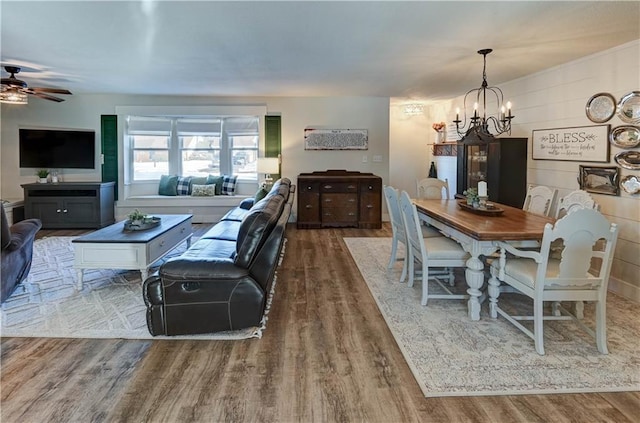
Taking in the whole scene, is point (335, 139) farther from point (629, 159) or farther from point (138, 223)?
point (629, 159)

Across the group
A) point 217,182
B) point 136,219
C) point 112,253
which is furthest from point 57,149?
point 112,253

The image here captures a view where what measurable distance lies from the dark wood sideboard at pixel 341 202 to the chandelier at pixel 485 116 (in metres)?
1.78

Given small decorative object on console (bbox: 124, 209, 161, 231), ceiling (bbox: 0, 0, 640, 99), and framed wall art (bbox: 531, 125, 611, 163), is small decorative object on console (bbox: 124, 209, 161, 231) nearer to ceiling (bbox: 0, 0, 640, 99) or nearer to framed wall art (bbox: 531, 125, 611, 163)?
ceiling (bbox: 0, 0, 640, 99)

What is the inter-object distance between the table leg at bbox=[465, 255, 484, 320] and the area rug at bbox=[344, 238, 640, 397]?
0.26ft

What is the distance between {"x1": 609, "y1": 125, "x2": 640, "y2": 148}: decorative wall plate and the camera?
3643mm

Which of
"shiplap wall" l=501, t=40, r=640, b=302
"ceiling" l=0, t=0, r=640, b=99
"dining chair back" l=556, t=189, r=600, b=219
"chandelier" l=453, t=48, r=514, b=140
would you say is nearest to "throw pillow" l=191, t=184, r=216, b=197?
"ceiling" l=0, t=0, r=640, b=99

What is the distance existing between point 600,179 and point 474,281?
2.04 meters

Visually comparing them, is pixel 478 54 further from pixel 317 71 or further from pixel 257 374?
pixel 257 374

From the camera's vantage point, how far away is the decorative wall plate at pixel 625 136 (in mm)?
3643

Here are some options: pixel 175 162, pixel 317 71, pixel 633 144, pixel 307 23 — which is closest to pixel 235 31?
pixel 307 23

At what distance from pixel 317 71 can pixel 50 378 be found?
4.15m

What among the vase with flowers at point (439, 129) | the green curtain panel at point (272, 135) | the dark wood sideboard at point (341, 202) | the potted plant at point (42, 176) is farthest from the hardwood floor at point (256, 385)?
the vase with flowers at point (439, 129)

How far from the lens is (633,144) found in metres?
3.66

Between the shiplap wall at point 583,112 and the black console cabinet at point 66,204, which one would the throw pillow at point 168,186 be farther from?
the shiplap wall at point 583,112
